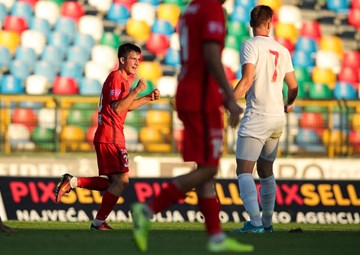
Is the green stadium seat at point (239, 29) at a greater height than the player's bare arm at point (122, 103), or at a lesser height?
greater

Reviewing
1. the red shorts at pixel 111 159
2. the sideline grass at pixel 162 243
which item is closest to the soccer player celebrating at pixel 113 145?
the red shorts at pixel 111 159

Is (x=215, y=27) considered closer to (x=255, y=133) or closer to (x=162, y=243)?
(x=162, y=243)

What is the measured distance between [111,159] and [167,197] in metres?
3.27

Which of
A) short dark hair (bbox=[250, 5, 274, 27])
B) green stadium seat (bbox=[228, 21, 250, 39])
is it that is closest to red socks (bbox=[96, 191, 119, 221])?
short dark hair (bbox=[250, 5, 274, 27])

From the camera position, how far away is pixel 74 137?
1466cm

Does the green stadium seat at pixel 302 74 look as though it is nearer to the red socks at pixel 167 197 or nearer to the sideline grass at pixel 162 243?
the sideline grass at pixel 162 243

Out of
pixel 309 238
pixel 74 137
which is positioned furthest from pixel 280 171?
pixel 309 238

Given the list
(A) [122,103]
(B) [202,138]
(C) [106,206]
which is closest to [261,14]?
(A) [122,103]

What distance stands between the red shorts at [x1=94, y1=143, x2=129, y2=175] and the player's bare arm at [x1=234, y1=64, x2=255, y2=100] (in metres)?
1.66

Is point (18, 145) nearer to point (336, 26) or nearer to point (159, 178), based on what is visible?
point (159, 178)

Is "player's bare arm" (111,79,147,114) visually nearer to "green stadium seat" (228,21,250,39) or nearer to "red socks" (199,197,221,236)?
"red socks" (199,197,221,236)

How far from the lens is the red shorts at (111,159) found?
9594 mm

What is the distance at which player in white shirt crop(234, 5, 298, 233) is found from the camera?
870cm

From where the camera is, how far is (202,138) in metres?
6.37
